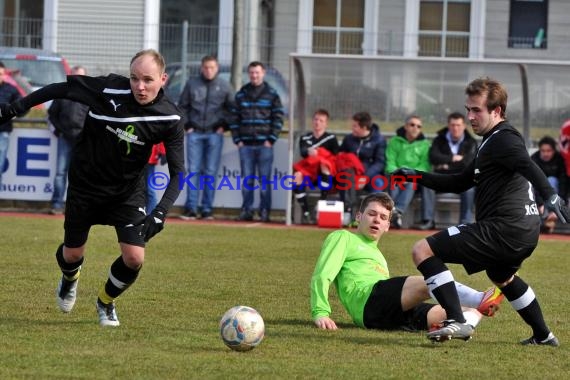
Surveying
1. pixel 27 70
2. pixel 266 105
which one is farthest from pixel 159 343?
pixel 27 70

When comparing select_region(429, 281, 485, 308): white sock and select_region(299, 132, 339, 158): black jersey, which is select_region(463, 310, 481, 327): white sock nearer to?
select_region(429, 281, 485, 308): white sock

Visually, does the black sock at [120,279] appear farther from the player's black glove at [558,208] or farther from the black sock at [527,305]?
the player's black glove at [558,208]

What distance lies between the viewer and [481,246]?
23.3ft

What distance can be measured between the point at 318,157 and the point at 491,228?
9530mm

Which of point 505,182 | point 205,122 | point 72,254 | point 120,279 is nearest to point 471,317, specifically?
point 505,182

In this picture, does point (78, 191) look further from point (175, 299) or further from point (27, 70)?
point (27, 70)

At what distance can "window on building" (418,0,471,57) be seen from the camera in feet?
101

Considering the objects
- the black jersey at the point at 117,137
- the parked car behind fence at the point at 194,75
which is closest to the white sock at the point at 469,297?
the black jersey at the point at 117,137

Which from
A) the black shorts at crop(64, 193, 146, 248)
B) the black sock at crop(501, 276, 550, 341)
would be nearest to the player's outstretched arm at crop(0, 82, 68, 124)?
the black shorts at crop(64, 193, 146, 248)

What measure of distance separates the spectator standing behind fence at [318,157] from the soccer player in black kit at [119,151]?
8.97 m

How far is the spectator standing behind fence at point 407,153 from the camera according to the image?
16547mm

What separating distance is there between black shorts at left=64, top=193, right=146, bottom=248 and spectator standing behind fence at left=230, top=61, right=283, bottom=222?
9076 mm

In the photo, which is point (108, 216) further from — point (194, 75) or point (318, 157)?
point (194, 75)

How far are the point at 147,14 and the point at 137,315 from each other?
22.2 m
